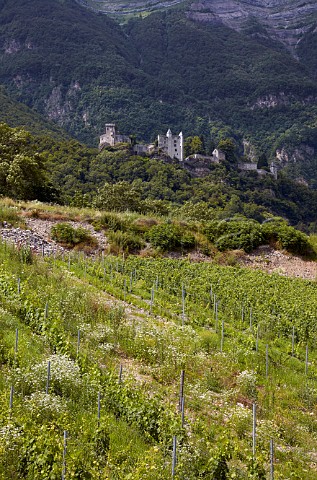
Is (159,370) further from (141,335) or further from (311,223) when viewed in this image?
(311,223)

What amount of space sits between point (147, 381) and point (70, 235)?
14.7 m

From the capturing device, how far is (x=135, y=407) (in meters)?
8.09

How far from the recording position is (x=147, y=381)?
9703mm

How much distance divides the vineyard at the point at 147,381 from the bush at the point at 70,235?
5.85 meters

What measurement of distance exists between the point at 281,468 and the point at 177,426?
1.66 m

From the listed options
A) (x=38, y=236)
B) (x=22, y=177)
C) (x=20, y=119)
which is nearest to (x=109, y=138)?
(x=20, y=119)

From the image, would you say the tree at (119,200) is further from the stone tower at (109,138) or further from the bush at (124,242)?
the stone tower at (109,138)

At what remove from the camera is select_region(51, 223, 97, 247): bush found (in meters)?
23.3

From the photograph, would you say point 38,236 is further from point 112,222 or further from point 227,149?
point 227,149

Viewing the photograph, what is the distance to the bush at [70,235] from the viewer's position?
2334cm

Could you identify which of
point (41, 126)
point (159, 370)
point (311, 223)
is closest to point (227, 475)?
point (159, 370)

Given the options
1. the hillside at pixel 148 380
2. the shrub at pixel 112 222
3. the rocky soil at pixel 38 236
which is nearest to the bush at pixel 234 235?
the shrub at pixel 112 222

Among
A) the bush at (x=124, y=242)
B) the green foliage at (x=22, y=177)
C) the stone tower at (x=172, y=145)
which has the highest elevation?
the stone tower at (x=172, y=145)

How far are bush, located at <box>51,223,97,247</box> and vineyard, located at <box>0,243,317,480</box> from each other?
5.85m
